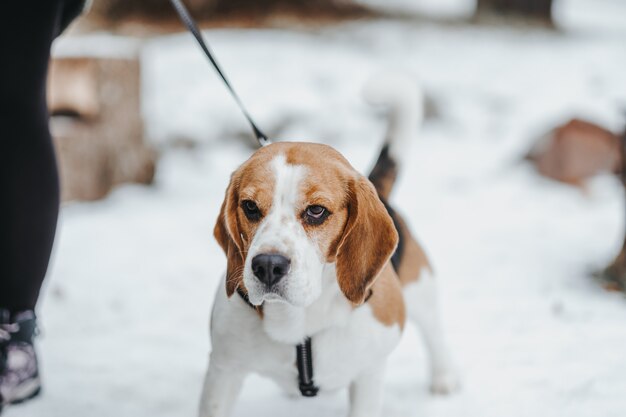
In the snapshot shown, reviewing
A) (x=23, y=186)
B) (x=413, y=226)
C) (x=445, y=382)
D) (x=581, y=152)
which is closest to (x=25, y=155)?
(x=23, y=186)

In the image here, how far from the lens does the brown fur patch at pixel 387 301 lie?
1810 mm

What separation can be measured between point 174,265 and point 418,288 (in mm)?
1815

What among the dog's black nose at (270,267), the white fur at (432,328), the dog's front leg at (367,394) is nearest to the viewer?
the dog's black nose at (270,267)

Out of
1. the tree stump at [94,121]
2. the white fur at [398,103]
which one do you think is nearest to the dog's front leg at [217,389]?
the white fur at [398,103]

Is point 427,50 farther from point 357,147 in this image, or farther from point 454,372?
point 454,372

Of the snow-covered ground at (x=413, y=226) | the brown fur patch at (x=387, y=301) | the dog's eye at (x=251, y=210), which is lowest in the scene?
the snow-covered ground at (x=413, y=226)

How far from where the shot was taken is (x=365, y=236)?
1718 millimetres

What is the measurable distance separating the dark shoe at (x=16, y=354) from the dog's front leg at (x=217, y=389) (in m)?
0.65

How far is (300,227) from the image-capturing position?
64.7 inches

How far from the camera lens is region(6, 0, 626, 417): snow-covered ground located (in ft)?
7.83

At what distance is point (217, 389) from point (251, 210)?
0.53 m

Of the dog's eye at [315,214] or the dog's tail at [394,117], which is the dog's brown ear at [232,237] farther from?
the dog's tail at [394,117]

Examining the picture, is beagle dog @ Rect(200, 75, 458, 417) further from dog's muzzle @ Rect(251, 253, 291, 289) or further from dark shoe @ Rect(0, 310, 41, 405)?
dark shoe @ Rect(0, 310, 41, 405)

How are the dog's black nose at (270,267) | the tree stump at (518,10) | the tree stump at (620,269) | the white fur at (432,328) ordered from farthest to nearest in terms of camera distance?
the tree stump at (518,10)
the tree stump at (620,269)
the white fur at (432,328)
the dog's black nose at (270,267)
